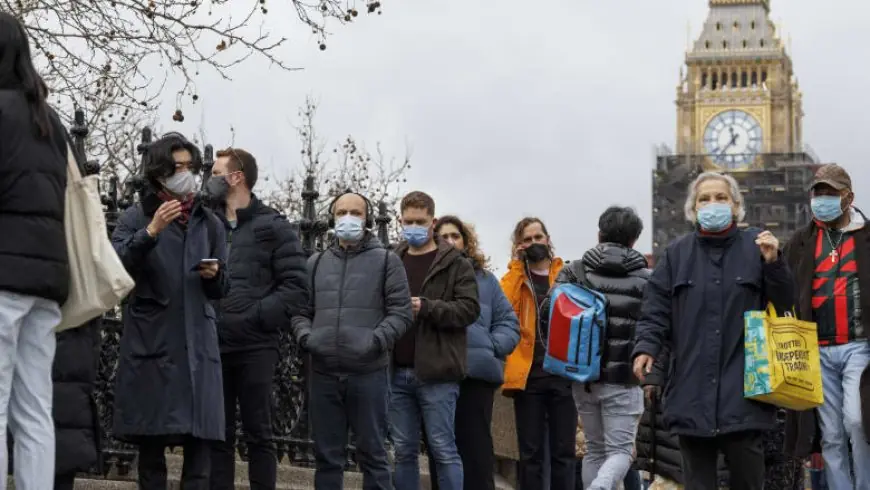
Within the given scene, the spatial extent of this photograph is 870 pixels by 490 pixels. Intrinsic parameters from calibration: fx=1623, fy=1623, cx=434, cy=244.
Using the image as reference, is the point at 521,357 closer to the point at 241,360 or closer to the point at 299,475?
the point at 299,475

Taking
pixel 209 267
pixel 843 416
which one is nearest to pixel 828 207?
pixel 843 416

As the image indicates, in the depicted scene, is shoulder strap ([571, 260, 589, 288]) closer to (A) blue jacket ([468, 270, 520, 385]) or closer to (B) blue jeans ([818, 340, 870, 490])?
(A) blue jacket ([468, 270, 520, 385])

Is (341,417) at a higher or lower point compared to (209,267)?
lower

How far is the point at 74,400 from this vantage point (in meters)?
7.45

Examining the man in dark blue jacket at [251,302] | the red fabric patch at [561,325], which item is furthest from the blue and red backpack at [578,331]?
the man in dark blue jacket at [251,302]

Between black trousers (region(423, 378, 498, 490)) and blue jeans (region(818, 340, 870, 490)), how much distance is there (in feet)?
7.13

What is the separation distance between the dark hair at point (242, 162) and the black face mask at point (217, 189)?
4.7 inches

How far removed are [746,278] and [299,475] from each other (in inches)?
162

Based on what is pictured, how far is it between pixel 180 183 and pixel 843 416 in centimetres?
398

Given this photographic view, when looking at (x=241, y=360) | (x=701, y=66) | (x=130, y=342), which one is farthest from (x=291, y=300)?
(x=701, y=66)

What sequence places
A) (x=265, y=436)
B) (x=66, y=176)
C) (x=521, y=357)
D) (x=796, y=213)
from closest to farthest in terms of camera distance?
1. (x=66, y=176)
2. (x=265, y=436)
3. (x=521, y=357)
4. (x=796, y=213)

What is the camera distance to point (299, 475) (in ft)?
36.8

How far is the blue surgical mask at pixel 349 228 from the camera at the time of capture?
929 centimetres

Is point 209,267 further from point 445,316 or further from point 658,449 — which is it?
point 658,449
